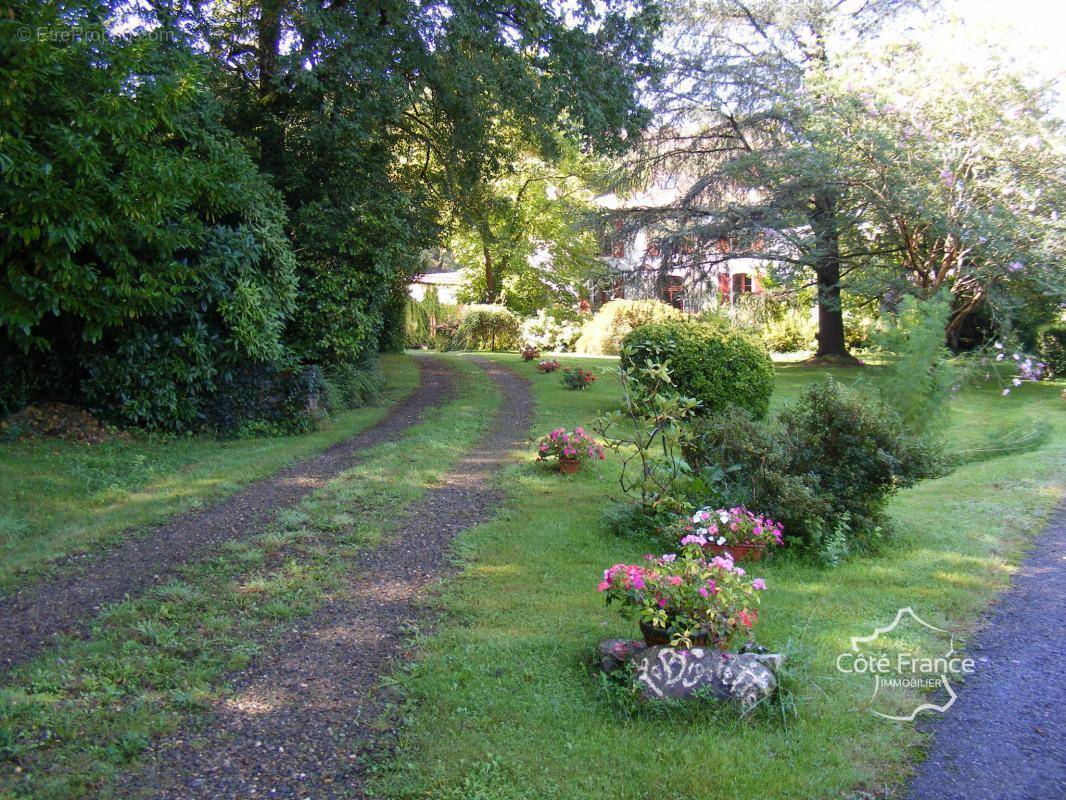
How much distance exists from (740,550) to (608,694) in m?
2.32

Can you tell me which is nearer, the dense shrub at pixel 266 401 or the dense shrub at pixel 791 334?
the dense shrub at pixel 266 401

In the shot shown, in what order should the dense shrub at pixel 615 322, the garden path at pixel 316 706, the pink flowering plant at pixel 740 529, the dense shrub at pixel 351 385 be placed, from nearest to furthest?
the garden path at pixel 316 706 < the pink flowering plant at pixel 740 529 < the dense shrub at pixel 351 385 < the dense shrub at pixel 615 322

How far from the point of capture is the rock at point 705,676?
Answer: 3461mm

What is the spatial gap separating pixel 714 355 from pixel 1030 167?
8571 mm

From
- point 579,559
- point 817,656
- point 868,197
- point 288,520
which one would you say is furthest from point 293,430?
point 868,197

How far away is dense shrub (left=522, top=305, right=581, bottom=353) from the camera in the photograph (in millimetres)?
26266

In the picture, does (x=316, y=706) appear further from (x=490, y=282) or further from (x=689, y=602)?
(x=490, y=282)

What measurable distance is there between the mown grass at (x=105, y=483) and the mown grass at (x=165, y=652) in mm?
1049

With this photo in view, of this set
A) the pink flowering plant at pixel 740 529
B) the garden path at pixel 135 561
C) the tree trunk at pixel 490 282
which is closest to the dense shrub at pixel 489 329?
the tree trunk at pixel 490 282

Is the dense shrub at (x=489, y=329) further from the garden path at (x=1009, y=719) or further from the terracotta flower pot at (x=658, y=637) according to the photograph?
the terracotta flower pot at (x=658, y=637)

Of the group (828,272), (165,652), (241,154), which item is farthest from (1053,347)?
(165,652)

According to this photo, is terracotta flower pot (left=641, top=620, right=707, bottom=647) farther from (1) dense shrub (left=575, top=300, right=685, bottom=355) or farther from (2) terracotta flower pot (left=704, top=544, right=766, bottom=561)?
(1) dense shrub (left=575, top=300, right=685, bottom=355)

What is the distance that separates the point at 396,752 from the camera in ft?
10.5

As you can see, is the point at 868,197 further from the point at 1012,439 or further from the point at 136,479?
the point at 136,479
